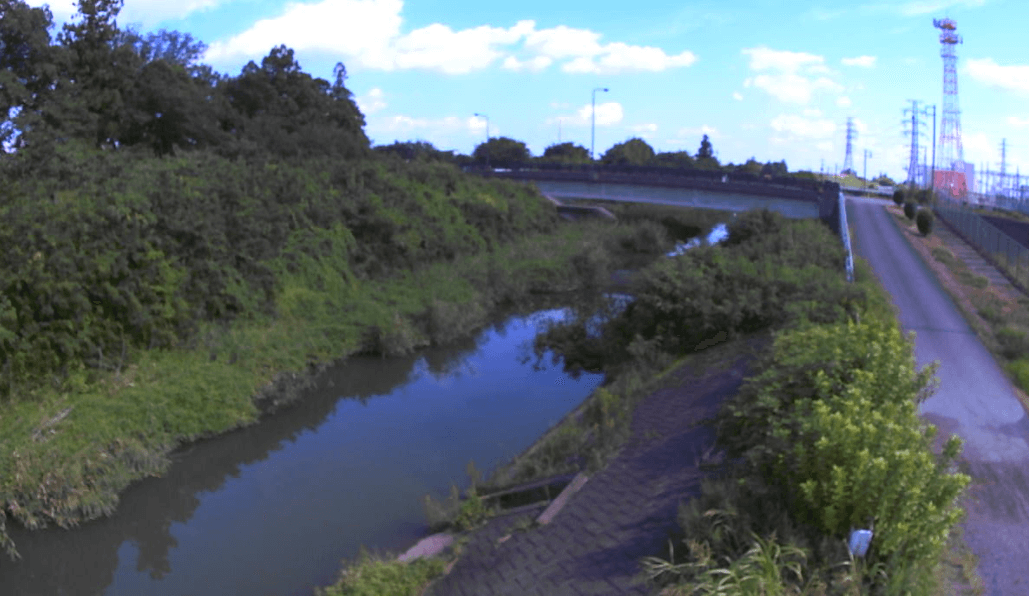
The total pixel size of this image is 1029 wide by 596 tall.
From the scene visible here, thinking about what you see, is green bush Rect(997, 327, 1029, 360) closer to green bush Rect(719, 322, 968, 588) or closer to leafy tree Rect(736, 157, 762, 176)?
green bush Rect(719, 322, 968, 588)

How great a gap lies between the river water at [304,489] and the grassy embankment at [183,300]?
0.53 metres

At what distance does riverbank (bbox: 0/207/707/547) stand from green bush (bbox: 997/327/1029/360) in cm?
1338

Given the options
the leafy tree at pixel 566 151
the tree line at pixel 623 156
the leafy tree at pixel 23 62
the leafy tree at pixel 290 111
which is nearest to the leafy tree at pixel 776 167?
the tree line at pixel 623 156

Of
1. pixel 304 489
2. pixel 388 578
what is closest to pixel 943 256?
pixel 304 489

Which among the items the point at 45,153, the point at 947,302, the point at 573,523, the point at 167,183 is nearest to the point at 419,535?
the point at 573,523

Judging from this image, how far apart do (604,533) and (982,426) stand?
5726 mm

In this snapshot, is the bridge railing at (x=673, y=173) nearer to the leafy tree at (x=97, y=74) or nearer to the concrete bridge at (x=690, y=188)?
the concrete bridge at (x=690, y=188)

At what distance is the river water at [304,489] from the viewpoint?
36.3ft

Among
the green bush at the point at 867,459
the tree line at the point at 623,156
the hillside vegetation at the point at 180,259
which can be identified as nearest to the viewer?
the green bush at the point at 867,459

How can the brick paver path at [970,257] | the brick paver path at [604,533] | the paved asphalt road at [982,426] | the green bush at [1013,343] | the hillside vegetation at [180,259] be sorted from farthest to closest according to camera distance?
the brick paver path at [970,257] < the green bush at [1013,343] < the hillside vegetation at [180,259] < the brick paver path at [604,533] < the paved asphalt road at [982,426]

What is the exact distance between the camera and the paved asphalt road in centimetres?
748

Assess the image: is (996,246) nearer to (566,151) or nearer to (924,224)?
(924,224)

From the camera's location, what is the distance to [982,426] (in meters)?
10.8

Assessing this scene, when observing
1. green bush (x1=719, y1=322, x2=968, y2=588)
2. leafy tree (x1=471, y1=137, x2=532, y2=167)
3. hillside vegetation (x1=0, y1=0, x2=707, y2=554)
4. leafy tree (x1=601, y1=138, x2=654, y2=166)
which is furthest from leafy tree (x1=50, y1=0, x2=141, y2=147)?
leafy tree (x1=601, y1=138, x2=654, y2=166)
